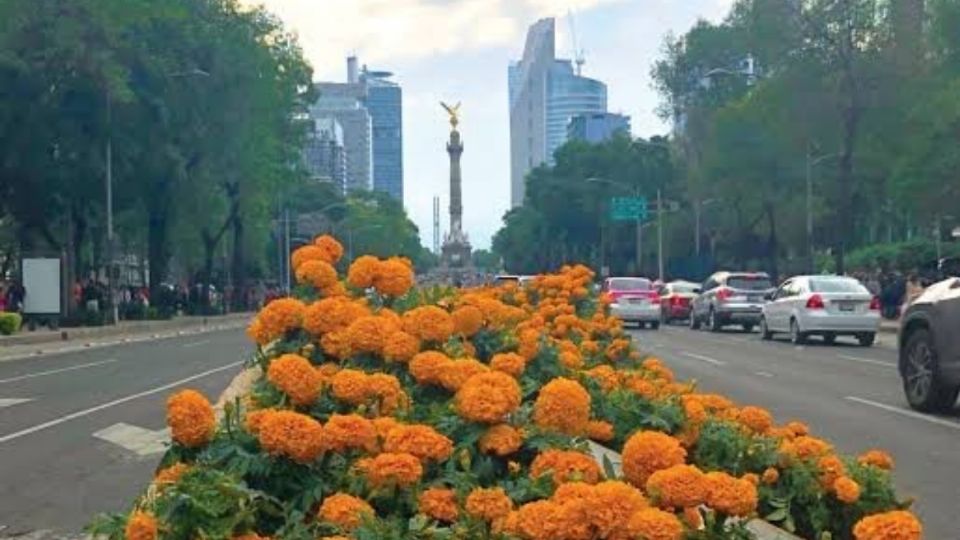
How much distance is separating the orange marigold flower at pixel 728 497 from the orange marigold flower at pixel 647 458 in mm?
204

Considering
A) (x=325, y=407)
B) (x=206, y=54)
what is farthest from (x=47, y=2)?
(x=325, y=407)

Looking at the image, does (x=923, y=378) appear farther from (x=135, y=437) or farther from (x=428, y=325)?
(x=428, y=325)

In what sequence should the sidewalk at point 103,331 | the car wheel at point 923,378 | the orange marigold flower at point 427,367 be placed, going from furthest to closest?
the sidewalk at point 103,331 → the car wheel at point 923,378 → the orange marigold flower at point 427,367

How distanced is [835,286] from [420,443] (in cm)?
2635

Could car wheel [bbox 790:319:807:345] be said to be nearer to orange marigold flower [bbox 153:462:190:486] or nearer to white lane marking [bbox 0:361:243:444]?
white lane marking [bbox 0:361:243:444]

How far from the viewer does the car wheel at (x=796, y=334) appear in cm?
3025

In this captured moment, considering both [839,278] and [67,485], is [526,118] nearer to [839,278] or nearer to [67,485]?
[839,278]

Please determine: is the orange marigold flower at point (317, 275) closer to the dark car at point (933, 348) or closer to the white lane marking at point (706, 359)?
the dark car at point (933, 348)

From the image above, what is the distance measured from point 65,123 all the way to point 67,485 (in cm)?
3590

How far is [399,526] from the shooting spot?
4.08 metres

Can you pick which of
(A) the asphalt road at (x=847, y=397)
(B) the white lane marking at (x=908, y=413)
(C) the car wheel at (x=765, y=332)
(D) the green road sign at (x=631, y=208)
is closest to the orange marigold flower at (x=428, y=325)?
(A) the asphalt road at (x=847, y=397)

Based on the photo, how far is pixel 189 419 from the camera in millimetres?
4766

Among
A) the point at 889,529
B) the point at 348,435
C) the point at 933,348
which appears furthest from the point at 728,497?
the point at 933,348

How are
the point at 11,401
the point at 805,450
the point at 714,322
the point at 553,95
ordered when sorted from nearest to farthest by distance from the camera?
the point at 805,450, the point at 11,401, the point at 714,322, the point at 553,95
